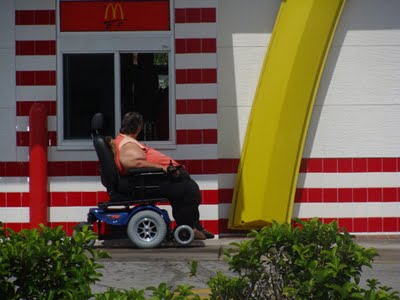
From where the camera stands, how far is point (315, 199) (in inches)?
474

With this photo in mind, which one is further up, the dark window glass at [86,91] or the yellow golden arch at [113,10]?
the yellow golden arch at [113,10]

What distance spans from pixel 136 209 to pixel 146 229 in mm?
232

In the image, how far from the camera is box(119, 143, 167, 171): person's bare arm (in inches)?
418

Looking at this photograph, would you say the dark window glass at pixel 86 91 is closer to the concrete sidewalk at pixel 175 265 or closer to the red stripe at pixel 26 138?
the red stripe at pixel 26 138

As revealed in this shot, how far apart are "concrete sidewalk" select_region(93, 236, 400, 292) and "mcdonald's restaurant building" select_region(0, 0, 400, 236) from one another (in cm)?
75

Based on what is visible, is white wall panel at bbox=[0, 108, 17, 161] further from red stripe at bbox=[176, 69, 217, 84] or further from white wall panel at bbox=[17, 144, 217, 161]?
red stripe at bbox=[176, 69, 217, 84]

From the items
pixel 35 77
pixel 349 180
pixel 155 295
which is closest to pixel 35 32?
pixel 35 77

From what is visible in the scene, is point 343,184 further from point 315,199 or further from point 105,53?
point 105,53

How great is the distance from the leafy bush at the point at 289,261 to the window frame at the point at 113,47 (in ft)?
20.9

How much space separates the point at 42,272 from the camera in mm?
4965

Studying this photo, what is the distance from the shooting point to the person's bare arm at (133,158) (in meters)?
10.6

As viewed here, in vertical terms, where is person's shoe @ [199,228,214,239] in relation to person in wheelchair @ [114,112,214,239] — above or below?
below

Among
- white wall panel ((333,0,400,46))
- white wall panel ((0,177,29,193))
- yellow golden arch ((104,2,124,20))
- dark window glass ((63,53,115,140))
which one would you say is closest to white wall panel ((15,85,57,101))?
dark window glass ((63,53,115,140))

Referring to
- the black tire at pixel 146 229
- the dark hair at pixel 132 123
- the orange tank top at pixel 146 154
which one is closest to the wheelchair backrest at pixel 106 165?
the orange tank top at pixel 146 154
